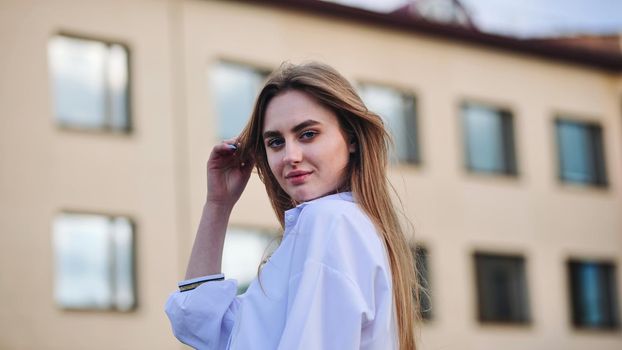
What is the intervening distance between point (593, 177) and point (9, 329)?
13.7m

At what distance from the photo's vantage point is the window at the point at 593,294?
1065 inches

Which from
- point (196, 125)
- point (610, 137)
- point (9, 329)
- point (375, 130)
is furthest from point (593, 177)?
point (375, 130)

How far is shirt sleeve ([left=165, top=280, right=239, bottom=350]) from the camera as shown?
3674 millimetres

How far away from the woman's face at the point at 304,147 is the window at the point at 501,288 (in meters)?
22.1

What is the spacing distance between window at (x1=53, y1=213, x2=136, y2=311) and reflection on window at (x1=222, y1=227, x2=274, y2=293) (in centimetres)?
179

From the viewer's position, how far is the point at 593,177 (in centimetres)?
2791

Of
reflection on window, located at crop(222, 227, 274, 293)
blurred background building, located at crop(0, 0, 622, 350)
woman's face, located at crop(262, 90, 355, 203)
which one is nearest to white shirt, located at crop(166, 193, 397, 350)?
woman's face, located at crop(262, 90, 355, 203)

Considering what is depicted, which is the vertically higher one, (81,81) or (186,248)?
(81,81)

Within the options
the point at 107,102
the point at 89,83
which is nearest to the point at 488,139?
the point at 107,102

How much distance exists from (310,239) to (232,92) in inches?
761

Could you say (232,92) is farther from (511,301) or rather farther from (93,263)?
(511,301)

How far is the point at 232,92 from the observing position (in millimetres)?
22531

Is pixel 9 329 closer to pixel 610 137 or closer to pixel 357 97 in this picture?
pixel 610 137

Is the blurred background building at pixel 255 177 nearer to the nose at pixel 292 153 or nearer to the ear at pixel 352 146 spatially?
the ear at pixel 352 146
